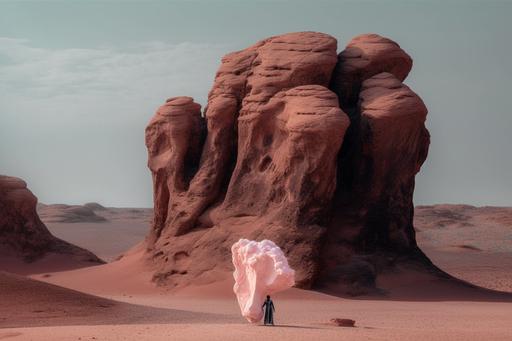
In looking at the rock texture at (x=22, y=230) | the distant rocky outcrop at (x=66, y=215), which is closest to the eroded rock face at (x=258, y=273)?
the rock texture at (x=22, y=230)

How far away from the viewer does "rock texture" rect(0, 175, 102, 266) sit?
156ft

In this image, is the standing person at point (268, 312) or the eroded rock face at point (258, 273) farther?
the standing person at point (268, 312)

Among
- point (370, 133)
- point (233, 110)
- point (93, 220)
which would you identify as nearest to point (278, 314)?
point (370, 133)

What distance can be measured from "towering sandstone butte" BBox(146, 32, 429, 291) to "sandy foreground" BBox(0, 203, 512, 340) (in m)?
1.32

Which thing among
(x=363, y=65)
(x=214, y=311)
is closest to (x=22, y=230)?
(x=363, y=65)

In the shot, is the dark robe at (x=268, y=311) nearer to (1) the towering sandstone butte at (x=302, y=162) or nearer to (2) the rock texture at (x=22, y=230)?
(1) the towering sandstone butte at (x=302, y=162)

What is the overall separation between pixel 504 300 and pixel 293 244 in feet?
24.8

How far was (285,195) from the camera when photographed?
33625 millimetres

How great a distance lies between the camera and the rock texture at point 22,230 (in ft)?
156

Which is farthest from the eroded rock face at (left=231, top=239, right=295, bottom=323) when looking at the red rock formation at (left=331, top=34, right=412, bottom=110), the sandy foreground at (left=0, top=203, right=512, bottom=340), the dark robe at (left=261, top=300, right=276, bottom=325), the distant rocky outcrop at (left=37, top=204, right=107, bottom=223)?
the distant rocky outcrop at (left=37, top=204, right=107, bottom=223)

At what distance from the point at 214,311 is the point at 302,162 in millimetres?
→ 6573

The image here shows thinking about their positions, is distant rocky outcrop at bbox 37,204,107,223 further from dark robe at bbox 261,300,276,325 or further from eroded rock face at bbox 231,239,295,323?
dark robe at bbox 261,300,276,325

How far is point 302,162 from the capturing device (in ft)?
108

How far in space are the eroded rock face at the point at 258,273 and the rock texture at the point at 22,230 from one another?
25.3m
